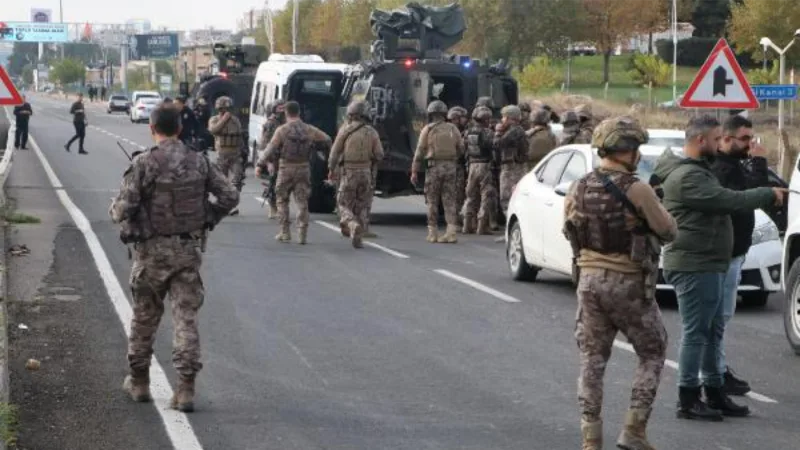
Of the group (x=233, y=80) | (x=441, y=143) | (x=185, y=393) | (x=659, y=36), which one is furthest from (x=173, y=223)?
(x=659, y=36)

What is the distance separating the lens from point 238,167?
22.8m

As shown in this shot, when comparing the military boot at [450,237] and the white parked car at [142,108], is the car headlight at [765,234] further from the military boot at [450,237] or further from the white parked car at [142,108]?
the white parked car at [142,108]

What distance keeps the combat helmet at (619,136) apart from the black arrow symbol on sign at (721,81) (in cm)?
951

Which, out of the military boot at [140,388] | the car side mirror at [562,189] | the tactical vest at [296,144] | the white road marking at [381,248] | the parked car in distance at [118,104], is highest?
the tactical vest at [296,144]

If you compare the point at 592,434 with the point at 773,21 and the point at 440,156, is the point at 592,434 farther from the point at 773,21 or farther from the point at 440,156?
the point at 773,21

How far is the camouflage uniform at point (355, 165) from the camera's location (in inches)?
752

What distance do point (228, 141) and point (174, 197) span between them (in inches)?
537

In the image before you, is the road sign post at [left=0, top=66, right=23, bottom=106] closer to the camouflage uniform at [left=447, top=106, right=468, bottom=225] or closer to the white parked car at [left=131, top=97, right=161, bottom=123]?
the camouflage uniform at [left=447, top=106, right=468, bottom=225]

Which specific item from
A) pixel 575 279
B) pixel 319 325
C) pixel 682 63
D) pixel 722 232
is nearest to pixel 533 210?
pixel 319 325

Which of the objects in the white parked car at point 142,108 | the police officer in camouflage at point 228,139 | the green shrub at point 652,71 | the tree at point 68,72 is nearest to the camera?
the police officer in camouflage at point 228,139

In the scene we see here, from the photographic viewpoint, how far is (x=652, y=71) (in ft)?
241

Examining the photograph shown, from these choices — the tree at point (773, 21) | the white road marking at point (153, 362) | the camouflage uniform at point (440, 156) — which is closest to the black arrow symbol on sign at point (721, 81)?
the camouflage uniform at point (440, 156)

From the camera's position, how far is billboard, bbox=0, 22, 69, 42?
140 meters

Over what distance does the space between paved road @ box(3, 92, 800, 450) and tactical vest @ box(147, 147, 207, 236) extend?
104 centimetres
